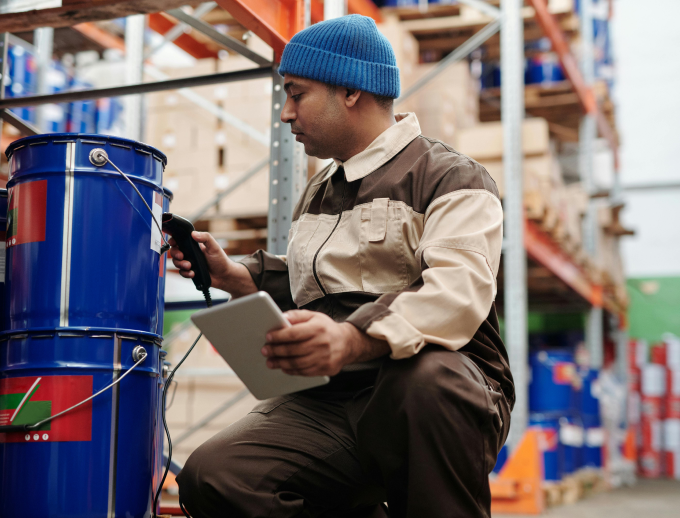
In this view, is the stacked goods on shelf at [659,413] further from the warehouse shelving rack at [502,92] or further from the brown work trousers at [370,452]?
the brown work trousers at [370,452]

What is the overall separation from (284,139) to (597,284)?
648 centimetres

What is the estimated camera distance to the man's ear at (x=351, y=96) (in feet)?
6.39

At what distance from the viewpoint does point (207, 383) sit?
533 centimetres

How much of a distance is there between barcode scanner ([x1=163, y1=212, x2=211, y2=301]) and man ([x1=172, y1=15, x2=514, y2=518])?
0.11 ft

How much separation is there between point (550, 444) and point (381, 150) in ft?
15.0

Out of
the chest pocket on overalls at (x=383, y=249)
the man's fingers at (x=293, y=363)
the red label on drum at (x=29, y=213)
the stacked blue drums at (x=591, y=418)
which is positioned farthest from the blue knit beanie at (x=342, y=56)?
the stacked blue drums at (x=591, y=418)

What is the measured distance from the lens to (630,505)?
231 inches

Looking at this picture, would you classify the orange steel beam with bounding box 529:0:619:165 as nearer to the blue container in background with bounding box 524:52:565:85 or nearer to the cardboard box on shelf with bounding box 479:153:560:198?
the blue container in background with bounding box 524:52:565:85

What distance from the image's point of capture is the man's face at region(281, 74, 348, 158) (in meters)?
1.94

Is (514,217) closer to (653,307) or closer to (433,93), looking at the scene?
(433,93)

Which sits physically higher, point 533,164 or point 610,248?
point 533,164

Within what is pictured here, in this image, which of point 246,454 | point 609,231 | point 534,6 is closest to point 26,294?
point 246,454

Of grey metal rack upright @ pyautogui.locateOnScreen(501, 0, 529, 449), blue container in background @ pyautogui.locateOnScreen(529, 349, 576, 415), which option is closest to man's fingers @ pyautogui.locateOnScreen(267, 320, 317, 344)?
grey metal rack upright @ pyautogui.locateOnScreen(501, 0, 529, 449)

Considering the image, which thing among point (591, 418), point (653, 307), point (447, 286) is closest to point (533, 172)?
point (591, 418)
